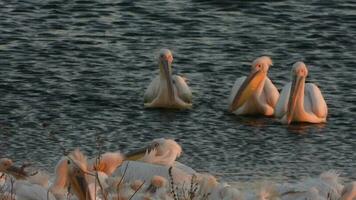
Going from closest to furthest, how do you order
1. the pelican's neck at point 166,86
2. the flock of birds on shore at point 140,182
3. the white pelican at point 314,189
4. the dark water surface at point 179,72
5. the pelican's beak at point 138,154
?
the flock of birds on shore at point 140,182 < the white pelican at point 314,189 < the pelican's beak at point 138,154 < the dark water surface at point 179,72 < the pelican's neck at point 166,86

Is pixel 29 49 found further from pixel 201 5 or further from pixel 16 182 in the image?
pixel 16 182

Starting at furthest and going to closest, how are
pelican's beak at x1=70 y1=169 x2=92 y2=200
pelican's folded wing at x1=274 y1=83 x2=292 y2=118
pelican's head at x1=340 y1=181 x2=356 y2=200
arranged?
pelican's folded wing at x1=274 y1=83 x2=292 y2=118 < pelican's head at x1=340 y1=181 x2=356 y2=200 < pelican's beak at x1=70 y1=169 x2=92 y2=200

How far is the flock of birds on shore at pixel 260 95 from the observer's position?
1276cm

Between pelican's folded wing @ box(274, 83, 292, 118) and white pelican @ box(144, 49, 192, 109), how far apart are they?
852 mm

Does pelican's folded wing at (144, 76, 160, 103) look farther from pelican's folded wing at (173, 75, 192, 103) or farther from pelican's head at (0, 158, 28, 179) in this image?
pelican's head at (0, 158, 28, 179)

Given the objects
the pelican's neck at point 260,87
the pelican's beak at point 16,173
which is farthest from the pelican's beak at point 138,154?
the pelican's neck at point 260,87

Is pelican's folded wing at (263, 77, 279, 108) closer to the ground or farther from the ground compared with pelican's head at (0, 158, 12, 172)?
closer to the ground

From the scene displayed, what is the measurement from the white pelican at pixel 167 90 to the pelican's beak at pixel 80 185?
611 centimetres

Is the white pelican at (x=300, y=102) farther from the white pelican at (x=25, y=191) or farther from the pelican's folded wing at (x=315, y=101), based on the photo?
the white pelican at (x=25, y=191)

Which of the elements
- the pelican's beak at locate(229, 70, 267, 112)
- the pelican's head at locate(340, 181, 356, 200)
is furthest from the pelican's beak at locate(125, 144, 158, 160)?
the pelican's beak at locate(229, 70, 267, 112)

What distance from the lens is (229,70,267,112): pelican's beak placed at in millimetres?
12789

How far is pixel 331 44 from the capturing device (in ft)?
49.6

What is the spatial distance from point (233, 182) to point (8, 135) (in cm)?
223

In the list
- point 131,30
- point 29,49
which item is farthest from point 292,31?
point 29,49
